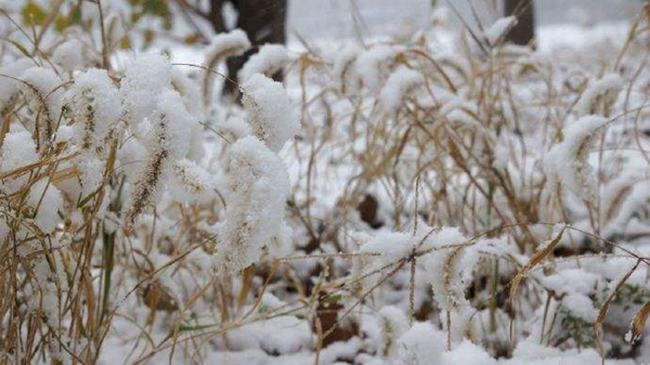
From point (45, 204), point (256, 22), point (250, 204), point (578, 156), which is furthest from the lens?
point (256, 22)

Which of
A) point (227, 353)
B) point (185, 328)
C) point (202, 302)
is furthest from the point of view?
point (202, 302)

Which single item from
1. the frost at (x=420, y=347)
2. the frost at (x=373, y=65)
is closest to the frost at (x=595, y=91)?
the frost at (x=373, y=65)

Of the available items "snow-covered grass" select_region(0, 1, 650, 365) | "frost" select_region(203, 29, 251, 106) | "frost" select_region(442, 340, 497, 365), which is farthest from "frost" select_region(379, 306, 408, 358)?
"frost" select_region(203, 29, 251, 106)

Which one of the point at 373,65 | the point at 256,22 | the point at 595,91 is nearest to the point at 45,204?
the point at 373,65

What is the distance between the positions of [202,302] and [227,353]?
0.17 m

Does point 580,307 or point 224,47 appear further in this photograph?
point 224,47

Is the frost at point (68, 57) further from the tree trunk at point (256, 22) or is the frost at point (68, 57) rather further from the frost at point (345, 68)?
the tree trunk at point (256, 22)

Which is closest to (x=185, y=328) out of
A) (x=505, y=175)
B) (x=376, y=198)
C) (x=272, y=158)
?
(x=272, y=158)

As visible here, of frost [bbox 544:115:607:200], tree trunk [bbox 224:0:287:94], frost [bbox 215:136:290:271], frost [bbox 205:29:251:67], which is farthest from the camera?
tree trunk [bbox 224:0:287:94]

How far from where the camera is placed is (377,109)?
1439 mm

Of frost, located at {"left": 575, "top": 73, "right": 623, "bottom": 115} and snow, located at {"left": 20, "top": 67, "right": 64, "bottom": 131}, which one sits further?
frost, located at {"left": 575, "top": 73, "right": 623, "bottom": 115}

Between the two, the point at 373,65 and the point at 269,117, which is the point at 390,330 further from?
the point at 373,65

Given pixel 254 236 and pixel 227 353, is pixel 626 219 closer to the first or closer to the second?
pixel 227 353

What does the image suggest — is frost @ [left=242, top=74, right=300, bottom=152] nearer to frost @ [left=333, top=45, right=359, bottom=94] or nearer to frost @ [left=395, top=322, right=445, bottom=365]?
frost @ [left=395, top=322, right=445, bottom=365]
